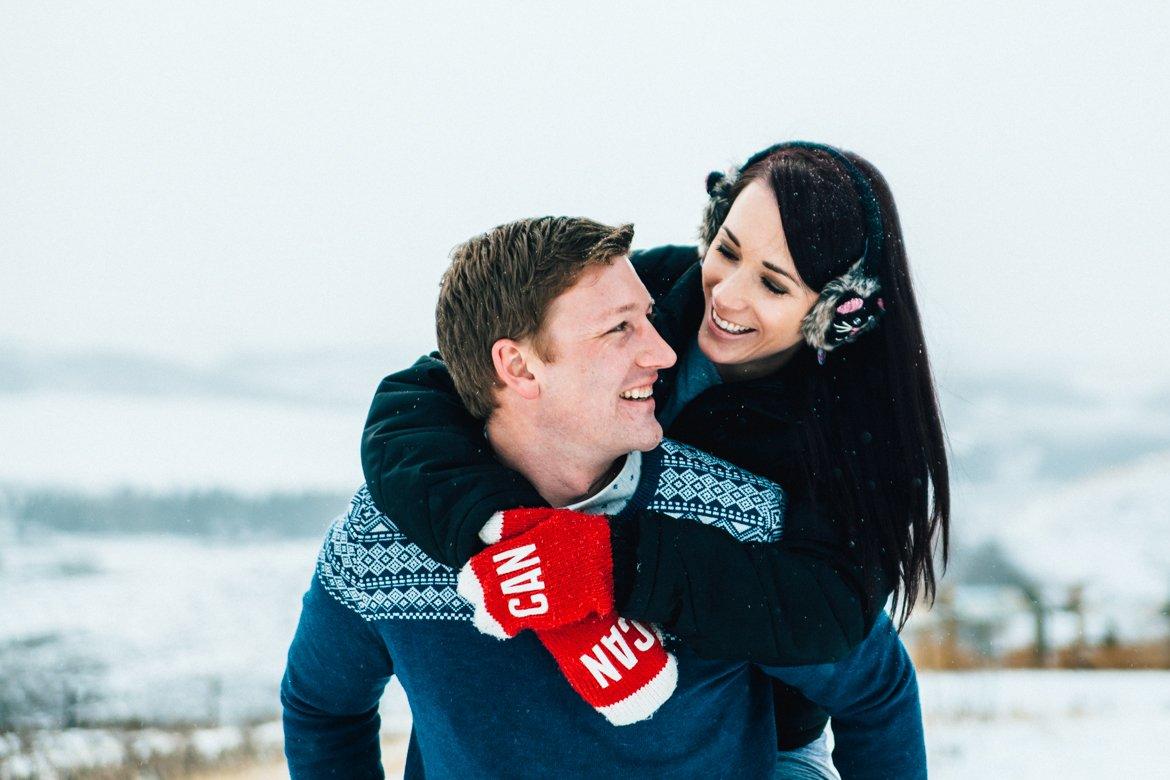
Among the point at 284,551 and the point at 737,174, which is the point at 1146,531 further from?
A: the point at 737,174

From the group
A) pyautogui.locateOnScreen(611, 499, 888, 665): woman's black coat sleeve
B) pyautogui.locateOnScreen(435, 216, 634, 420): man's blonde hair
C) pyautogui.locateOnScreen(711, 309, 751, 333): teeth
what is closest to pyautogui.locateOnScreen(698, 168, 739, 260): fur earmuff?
pyautogui.locateOnScreen(711, 309, 751, 333): teeth

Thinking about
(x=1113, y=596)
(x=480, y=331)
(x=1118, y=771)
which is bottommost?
(x=1113, y=596)

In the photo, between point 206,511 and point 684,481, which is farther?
point 206,511

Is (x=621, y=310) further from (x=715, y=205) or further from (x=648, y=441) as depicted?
(x=715, y=205)

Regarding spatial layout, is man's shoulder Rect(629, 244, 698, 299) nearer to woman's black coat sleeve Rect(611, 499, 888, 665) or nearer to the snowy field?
woman's black coat sleeve Rect(611, 499, 888, 665)

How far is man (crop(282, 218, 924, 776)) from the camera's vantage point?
54.7 inches

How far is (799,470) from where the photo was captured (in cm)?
162

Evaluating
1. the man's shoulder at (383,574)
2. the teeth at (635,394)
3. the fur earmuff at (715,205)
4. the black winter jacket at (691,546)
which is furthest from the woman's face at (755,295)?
the man's shoulder at (383,574)

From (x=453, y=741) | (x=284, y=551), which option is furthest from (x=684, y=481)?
(x=284, y=551)

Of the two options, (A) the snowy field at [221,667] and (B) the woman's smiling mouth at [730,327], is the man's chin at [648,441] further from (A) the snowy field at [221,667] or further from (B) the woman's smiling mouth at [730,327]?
(A) the snowy field at [221,667]

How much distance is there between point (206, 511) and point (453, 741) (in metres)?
12.7

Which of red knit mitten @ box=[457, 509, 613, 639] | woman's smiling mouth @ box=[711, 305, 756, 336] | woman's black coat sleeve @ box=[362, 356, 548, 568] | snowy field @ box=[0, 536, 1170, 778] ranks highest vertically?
woman's smiling mouth @ box=[711, 305, 756, 336]

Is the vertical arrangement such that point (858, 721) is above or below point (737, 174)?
below

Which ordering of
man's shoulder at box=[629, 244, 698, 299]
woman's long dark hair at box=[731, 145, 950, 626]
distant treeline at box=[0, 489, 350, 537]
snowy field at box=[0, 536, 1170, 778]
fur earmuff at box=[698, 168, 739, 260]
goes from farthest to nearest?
distant treeline at box=[0, 489, 350, 537] < snowy field at box=[0, 536, 1170, 778] < man's shoulder at box=[629, 244, 698, 299] < fur earmuff at box=[698, 168, 739, 260] < woman's long dark hair at box=[731, 145, 950, 626]
